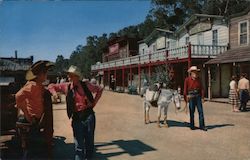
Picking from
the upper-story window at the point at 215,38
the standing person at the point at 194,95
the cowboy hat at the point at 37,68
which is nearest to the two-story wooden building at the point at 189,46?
the upper-story window at the point at 215,38

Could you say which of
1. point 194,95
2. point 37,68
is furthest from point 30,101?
point 194,95

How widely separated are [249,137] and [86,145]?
4.15 m

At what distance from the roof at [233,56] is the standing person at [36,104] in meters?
14.3

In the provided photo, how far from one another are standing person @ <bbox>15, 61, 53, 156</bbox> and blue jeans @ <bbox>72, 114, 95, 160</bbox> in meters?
0.76

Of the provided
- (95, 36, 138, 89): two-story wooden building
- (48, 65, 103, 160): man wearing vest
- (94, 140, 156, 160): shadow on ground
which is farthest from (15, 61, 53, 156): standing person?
(95, 36, 138, 89): two-story wooden building

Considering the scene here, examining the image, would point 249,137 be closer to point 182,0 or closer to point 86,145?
point 86,145

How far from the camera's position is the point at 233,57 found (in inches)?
767

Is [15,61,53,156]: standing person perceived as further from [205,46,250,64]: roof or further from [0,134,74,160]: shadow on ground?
[205,46,250,64]: roof

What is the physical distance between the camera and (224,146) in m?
7.19

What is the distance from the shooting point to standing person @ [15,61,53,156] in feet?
16.1

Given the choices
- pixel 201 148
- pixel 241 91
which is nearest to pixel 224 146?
pixel 201 148

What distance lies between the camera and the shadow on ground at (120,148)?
6592 millimetres

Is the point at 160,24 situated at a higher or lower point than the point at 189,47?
higher

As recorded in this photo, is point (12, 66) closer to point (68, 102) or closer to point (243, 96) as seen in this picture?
point (68, 102)
